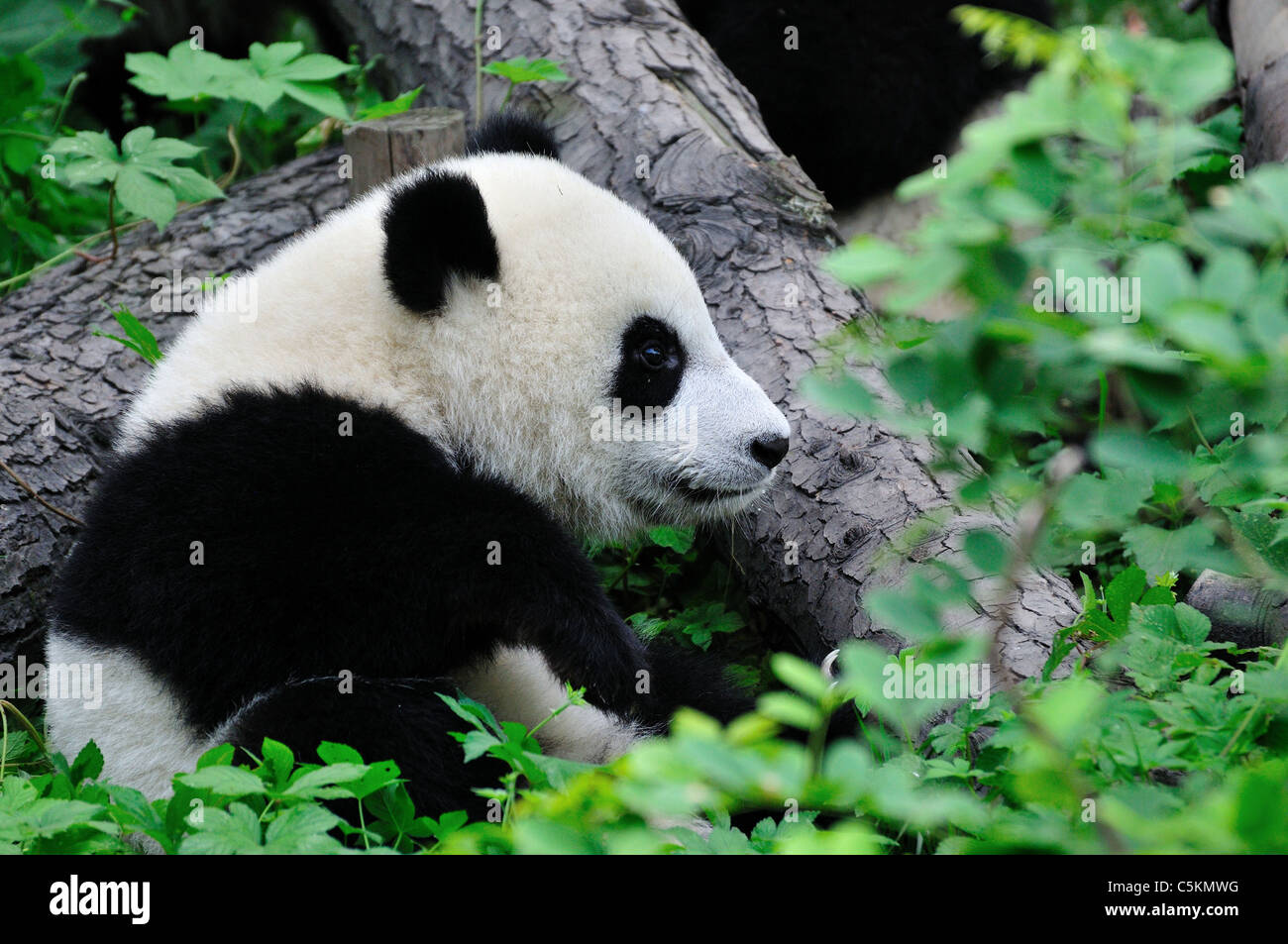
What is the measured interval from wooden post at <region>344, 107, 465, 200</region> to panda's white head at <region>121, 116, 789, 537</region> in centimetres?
93

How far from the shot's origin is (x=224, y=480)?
222 cm

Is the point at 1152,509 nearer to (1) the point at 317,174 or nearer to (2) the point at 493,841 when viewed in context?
(2) the point at 493,841

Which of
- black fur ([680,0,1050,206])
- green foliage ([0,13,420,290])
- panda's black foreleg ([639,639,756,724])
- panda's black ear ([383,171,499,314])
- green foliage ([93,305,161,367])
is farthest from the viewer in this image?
black fur ([680,0,1050,206])

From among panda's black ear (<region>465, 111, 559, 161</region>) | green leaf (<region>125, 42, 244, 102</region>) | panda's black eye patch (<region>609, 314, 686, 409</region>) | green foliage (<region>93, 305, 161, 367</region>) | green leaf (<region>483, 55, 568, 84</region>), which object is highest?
green leaf (<region>125, 42, 244, 102</region>)

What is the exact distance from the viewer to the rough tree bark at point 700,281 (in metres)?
2.99

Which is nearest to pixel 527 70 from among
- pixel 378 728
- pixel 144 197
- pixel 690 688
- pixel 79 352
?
pixel 144 197

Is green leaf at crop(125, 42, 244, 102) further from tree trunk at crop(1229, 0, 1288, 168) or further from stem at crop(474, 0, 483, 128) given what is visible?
tree trunk at crop(1229, 0, 1288, 168)

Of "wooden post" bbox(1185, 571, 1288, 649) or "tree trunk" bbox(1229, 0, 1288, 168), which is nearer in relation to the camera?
"wooden post" bbox(1185, 571, 1288, 649)

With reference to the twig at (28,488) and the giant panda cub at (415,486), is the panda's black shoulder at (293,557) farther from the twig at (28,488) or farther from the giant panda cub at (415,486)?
the twig at (28,488)

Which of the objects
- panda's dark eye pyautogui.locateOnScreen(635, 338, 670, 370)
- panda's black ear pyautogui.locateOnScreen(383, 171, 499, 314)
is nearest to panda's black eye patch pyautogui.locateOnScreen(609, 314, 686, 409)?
panda's dark eye pyautogui.locateOnScreen(635, 338, 670, 370)

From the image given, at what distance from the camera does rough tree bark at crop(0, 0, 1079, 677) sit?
2990mm

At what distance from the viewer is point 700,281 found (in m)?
3.61

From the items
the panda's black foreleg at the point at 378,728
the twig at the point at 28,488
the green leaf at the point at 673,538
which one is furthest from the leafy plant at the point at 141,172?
the panda's black foreleg at the point at 378,728
